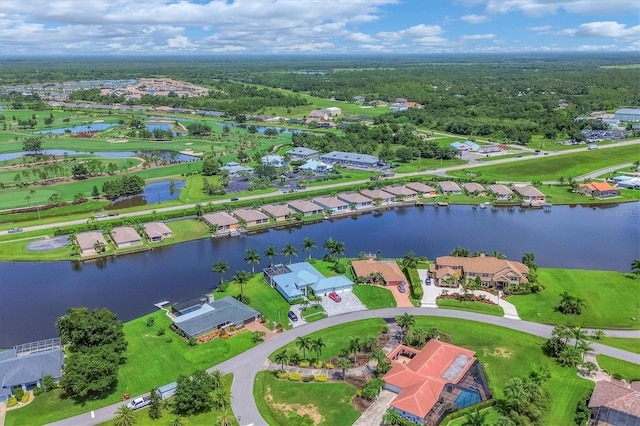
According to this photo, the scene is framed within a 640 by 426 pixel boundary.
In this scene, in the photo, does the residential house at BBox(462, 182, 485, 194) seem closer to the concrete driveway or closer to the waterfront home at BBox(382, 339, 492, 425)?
the concrete driveway

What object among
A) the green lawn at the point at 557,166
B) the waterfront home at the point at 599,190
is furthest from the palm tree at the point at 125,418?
the waterfront home at the point at 599,190

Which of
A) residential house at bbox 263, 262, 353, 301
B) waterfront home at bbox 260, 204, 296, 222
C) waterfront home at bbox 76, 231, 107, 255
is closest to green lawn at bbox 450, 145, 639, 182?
waterfront home at bbox 260, 204, 296, 222

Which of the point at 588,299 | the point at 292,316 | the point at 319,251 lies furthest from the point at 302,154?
the point at 588,299

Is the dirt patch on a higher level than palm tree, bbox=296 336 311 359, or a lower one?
lower

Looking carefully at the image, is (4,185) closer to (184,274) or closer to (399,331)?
(184,274)

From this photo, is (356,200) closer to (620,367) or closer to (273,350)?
(273,350)

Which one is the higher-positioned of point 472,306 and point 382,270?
point 382,270
